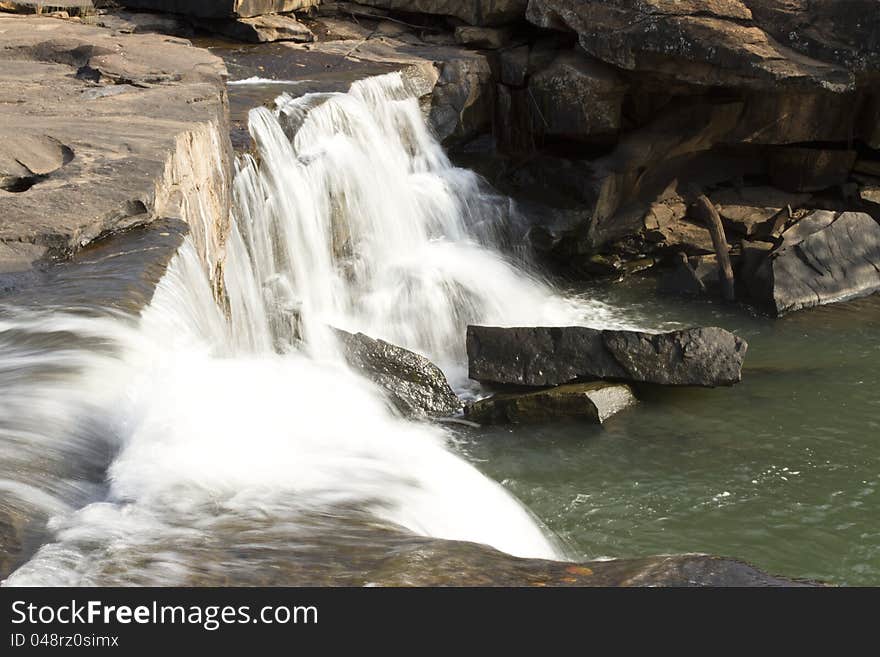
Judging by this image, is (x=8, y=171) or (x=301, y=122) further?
(x=301, y=122)

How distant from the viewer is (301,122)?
8781 mm

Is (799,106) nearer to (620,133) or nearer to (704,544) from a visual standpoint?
(620,133)

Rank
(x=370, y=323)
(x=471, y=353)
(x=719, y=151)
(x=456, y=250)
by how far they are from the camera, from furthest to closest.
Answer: (x=719, y=151) → (x=456, y=250) → (x=370, y=323) → (x=471, y=353)

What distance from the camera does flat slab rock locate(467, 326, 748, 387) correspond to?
23.9ft

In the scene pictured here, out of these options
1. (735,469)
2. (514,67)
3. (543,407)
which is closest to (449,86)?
(514,67)

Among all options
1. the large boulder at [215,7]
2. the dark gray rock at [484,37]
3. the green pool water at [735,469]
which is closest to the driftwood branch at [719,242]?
the green pool water at [735,469]

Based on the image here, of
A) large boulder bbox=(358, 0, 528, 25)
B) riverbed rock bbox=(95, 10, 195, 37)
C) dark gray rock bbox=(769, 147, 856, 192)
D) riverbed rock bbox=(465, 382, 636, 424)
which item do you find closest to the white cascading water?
riverbed rock bbox=(465, 382, 636, 424)

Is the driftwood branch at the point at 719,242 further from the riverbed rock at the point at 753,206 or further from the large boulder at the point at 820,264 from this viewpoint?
the riverbed rock at the point at 753,206

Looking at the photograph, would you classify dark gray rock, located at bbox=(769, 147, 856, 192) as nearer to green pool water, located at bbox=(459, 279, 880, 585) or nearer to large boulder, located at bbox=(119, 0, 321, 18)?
green pool water, located at bbox=(459, 279, 880, 585)

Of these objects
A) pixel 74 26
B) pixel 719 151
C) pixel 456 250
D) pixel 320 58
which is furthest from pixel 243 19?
pixel 719 151

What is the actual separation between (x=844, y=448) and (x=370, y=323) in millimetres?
3623

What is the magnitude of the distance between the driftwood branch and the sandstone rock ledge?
448 cm

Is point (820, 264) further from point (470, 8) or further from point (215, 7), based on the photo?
point (215, 7)

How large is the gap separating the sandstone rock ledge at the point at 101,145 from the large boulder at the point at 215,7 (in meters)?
A: 1.79
